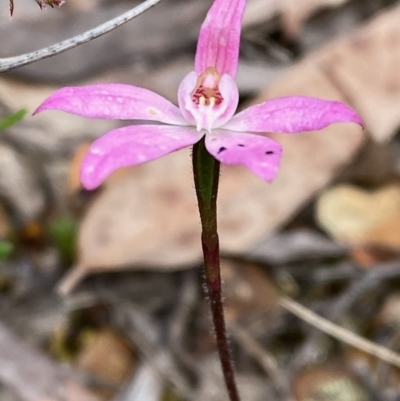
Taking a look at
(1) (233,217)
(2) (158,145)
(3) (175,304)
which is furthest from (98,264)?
(2) (158,145)

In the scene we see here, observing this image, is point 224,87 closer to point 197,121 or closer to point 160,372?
point 197,121

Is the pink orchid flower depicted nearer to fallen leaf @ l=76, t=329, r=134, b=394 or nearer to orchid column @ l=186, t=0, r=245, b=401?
orchid column @ l=186, t=0, r=245, b=401

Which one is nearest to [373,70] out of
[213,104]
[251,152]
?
[213,104]

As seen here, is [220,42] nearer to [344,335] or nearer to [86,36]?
[86,36]

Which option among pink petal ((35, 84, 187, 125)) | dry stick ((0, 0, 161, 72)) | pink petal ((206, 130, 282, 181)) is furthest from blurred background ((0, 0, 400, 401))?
pink petal ((206, 130, 282, 181))

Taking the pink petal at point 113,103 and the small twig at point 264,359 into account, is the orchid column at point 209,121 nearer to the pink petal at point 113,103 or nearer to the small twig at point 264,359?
the pink petal at point 113,103

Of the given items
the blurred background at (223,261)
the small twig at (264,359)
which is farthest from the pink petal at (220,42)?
the small twig at (264,359)
